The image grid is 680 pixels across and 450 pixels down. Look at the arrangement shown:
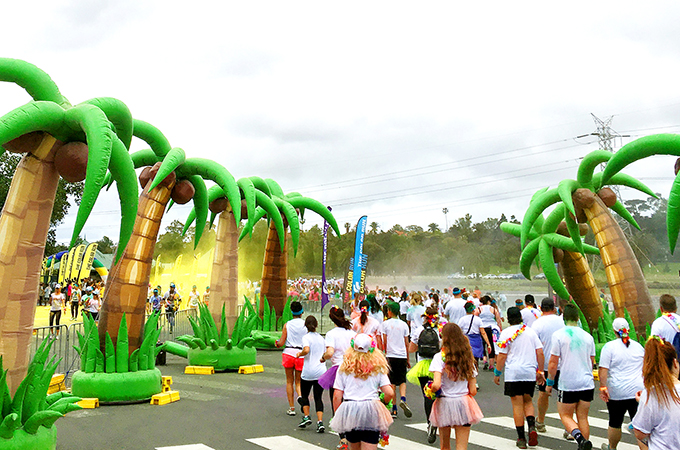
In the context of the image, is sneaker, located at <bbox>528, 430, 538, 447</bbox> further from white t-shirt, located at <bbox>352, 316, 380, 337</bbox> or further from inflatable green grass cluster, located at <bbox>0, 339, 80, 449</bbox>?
inflatable green grass cluster, located at <bbox>0, 339, 80, 449</bbox>

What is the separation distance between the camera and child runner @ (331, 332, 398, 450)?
5.49 metres

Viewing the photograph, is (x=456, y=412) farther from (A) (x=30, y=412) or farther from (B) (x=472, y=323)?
(B) (x=472, y=323)

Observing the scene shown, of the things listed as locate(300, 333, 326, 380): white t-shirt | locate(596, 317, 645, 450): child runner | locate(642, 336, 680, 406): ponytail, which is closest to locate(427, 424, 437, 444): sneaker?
locate(300, 333, 326, 380): white t-shirt

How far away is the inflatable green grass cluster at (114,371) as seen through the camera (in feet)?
29.8

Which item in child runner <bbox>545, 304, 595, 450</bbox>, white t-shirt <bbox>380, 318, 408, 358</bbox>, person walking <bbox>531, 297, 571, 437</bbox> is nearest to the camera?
child runner <bbox>545, 304, 595, 450</bbox>

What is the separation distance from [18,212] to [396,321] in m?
5.57

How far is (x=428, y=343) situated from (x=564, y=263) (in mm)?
7664

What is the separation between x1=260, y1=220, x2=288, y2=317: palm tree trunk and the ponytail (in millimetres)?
13309

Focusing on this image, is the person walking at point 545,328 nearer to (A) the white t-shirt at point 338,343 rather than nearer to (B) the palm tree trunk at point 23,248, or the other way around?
(A) the white t-shirt at point 338,343

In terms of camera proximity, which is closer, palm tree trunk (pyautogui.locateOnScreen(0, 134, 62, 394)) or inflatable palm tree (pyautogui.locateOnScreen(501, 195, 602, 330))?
palm tree trunk (pyautogui.locateOnScreen(0, 134, 62, 394))

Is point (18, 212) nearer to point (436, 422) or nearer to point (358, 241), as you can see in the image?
point (436, 422)

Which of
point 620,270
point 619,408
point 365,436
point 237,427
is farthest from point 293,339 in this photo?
A: point 620,270

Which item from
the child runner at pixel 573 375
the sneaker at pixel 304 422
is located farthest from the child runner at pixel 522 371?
the sneaker at pixel 304 422

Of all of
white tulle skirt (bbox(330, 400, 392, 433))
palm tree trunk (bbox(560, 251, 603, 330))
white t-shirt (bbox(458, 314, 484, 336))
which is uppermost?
palm tree trunk (bbox(560, 251, 603, 330))
